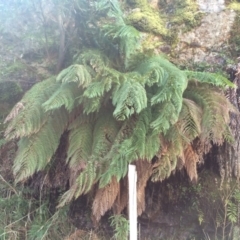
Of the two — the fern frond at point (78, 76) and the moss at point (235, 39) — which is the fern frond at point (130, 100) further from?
the moss at point (235, 39)

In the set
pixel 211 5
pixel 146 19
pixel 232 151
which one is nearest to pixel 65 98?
pixel 232 151

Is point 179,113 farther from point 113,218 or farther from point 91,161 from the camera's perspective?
point 113,218

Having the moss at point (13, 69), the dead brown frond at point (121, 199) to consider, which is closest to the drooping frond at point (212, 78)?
the dead brown frond at point (121, 199)

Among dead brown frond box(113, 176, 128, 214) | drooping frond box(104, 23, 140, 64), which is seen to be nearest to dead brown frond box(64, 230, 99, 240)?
dead brown frond box(113, 176, 128, 214)

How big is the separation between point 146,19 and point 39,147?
66.0 inches

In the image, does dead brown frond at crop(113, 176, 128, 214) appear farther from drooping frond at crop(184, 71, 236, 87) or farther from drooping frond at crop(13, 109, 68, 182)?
drooping frond at crop(184, 71, 236, 87)

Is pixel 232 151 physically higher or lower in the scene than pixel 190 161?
higher

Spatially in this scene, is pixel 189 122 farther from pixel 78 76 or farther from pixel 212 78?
pixel 78 76

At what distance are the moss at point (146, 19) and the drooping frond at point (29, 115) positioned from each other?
1.18 m

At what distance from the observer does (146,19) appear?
129 inches

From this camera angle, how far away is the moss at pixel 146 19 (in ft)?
10.6

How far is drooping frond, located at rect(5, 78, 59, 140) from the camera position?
2.23 m

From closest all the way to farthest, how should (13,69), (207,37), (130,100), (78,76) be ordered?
(130,100) → (78,76) → (13,69) → (207,37)

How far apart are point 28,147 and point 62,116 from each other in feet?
1.02
